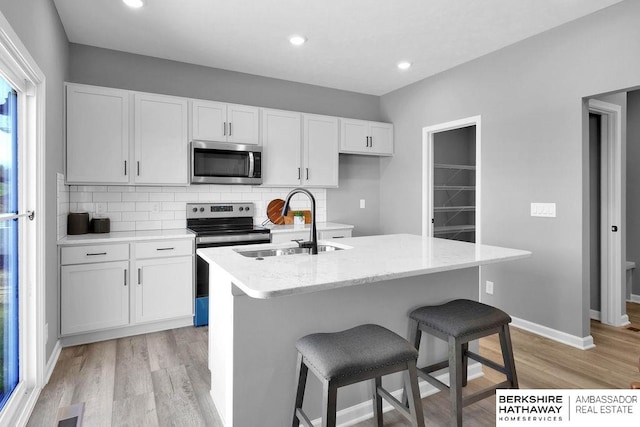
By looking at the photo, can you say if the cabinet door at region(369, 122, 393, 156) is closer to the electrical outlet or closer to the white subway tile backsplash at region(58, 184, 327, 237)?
the white subway tile backsplash at region(58, 184, 327, 237)

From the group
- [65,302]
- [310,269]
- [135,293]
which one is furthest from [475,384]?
[65,302]

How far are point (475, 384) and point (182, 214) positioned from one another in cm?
311

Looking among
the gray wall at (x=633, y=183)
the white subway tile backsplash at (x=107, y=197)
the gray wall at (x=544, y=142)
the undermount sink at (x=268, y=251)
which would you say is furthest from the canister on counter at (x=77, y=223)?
the gray wall at (x=633, y=183)

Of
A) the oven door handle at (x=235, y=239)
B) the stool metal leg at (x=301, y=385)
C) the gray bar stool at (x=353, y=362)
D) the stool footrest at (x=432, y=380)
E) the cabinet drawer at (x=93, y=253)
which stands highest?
the oven door handle at (x=235, y=239)

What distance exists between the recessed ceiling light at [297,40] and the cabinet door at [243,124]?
33.3 inches

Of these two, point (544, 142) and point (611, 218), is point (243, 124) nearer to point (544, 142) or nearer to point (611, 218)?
point (544, 142)

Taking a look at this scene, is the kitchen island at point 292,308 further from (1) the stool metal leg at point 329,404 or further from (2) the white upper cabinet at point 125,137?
(2) the white upper cabinet at point 125,137

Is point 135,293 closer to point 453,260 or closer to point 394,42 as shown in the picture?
point 453,260

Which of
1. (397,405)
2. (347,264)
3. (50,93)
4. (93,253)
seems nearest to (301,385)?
(397,405)

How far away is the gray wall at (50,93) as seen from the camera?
210 centimetres

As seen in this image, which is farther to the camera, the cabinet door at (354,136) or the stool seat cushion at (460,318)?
the cabinet door at (354,136)

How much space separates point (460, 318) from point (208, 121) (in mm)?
2999

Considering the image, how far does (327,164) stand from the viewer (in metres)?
4.49

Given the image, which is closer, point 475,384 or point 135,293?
point 475,384
